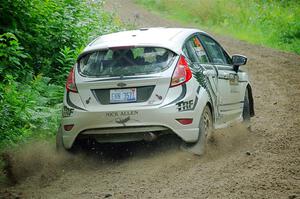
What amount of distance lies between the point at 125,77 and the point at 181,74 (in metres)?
0.68

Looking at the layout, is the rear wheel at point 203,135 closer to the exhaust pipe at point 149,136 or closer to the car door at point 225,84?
the exhaust pipe at point 149,136

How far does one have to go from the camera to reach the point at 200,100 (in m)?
8.35

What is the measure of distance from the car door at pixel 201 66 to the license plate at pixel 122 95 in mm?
852

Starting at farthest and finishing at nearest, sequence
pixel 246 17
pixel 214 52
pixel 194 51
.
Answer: pixel 246 17 < pixel 214 52 < pixel 194 51

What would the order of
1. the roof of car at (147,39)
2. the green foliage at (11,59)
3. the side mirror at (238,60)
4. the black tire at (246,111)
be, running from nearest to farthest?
the roof of car at (147,39) → the green foliage at (11,59) → the side mirror at (238,60) → the black tire at (246,111)

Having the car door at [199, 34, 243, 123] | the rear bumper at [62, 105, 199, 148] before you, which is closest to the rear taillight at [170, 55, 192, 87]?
the rear bumper at [62, 105, 199, 148]

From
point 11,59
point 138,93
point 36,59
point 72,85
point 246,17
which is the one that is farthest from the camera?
point 246,17

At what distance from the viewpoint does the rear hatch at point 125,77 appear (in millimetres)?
8078

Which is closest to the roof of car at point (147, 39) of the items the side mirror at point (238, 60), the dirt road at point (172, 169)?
the dirt road at point (172, 169)

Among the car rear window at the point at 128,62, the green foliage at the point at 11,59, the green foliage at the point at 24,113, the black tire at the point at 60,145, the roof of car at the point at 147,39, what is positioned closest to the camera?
the car rear window at the point at 128,62

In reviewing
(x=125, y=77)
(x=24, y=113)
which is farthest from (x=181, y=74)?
(x=24, y=113)

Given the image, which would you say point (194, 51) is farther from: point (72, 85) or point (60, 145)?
point (60, 145)

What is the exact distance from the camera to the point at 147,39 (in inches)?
336

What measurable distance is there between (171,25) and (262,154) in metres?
21.2
